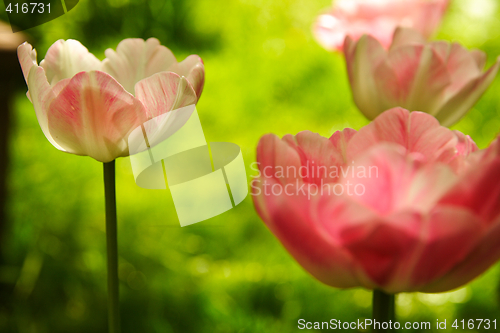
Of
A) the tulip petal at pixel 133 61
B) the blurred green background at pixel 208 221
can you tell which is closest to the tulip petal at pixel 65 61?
the tulip petal at pixel 133 61

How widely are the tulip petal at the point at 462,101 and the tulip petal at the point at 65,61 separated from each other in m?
0.23

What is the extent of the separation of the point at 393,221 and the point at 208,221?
58cm

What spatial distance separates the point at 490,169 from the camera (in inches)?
5.6

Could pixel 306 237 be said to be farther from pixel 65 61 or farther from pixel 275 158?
pixel 65 61

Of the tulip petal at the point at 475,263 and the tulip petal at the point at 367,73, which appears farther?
the tulip petal at the point at 367,73

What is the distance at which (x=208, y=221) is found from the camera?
0.71m

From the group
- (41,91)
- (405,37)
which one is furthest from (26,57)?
(405,37)

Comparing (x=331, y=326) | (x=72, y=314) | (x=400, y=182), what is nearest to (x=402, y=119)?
(x=400, y=182)

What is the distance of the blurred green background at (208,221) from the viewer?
1.75 ft

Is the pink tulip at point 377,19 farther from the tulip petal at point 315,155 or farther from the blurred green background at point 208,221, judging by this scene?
the tulip petal at point 315,155

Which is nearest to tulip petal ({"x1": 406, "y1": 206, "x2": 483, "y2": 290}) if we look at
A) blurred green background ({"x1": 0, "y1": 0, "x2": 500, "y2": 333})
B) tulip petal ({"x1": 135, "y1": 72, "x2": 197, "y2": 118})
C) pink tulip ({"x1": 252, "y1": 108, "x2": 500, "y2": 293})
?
pink tulip ({"x1": 252, "y1": 108, "x2": 500, "y2": 293})

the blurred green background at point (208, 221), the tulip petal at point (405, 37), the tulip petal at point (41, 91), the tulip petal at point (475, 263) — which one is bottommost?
the blurred green background at point (208, 221)

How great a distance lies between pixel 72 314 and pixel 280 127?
47 cm

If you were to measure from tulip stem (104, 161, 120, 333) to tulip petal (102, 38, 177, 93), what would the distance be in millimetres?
76
